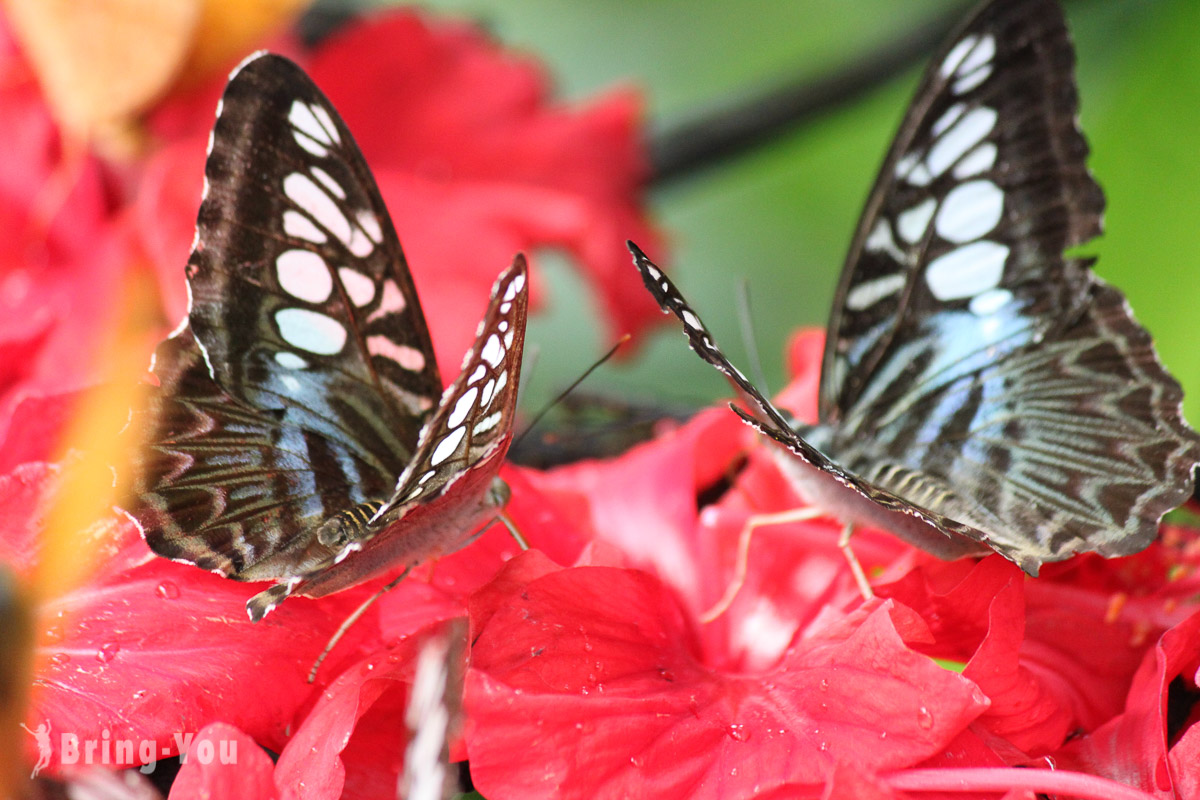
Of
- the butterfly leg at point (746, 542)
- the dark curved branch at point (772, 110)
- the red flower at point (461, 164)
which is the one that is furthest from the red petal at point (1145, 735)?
the dark curved branch at point (772, 110)

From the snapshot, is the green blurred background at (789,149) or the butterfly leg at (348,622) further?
the green blurred background at (789,149)

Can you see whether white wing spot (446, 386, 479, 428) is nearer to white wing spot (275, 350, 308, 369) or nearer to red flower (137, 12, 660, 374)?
white wing spot (275, 350, 308, 369)

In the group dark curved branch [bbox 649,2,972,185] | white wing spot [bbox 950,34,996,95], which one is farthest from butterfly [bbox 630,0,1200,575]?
dark curved branch [bbox 649,2,972,185]

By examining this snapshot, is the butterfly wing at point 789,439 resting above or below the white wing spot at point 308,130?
below

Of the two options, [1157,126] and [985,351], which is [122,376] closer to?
[985,351]

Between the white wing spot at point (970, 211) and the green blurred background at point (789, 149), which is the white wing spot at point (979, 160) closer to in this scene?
the white wing spot at point (970, 211)

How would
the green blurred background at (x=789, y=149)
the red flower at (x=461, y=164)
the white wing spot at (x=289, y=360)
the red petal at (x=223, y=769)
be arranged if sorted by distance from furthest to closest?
the green blurred background at (x=789, y=149) < the red flower at (x=461, y=164) < the white wing spot at (x=289, y=360) < the red petal at (x=223, y=769)

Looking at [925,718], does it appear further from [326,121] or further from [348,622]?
[326,121]
